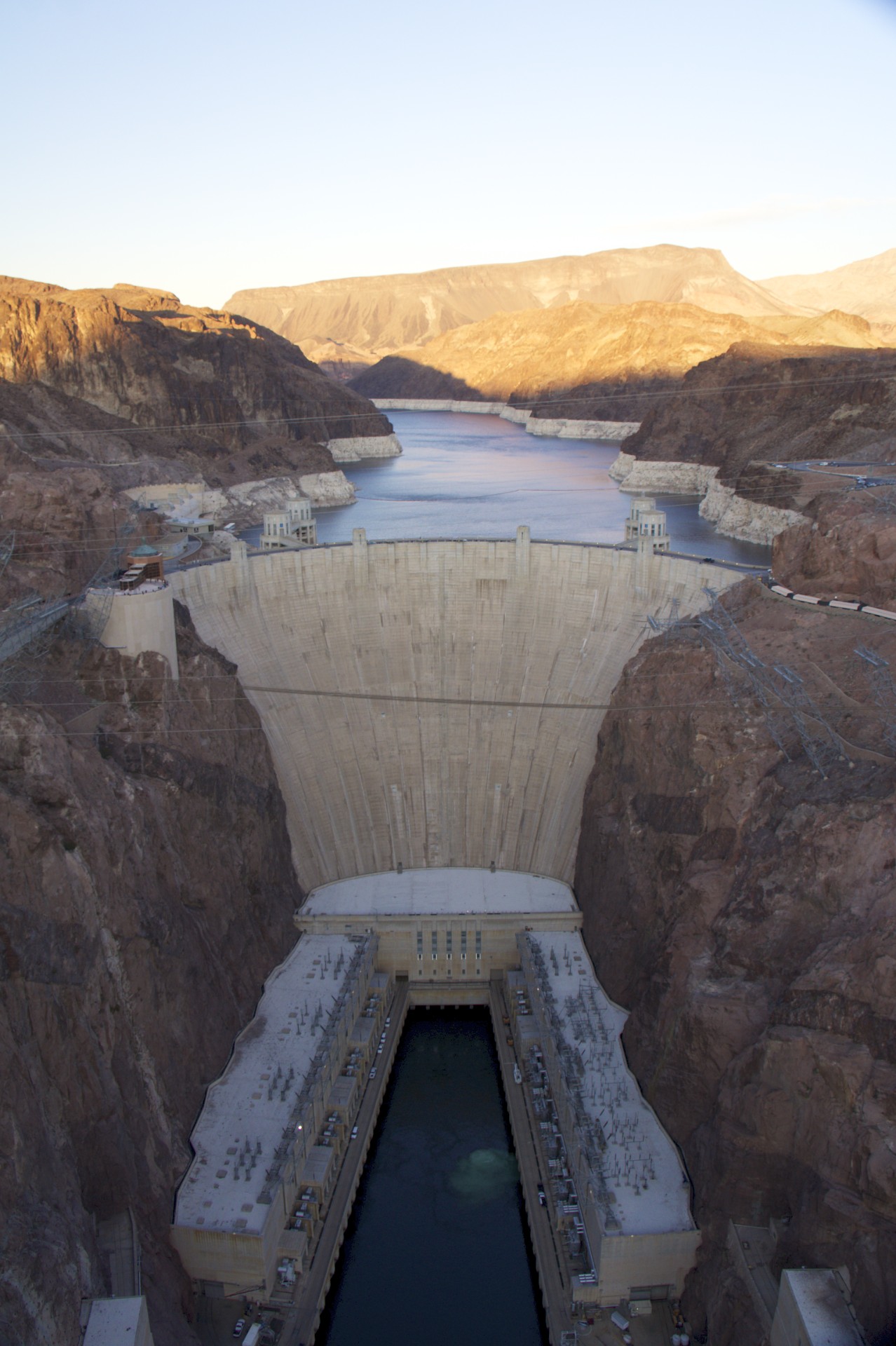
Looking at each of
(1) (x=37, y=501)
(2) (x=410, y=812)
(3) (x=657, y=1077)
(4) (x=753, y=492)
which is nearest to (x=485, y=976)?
(2) (x=410, y=812)

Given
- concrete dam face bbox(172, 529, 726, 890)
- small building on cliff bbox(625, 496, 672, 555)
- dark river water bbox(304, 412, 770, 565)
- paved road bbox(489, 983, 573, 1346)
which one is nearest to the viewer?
paved road bbox(489, 983, 573, 1346)

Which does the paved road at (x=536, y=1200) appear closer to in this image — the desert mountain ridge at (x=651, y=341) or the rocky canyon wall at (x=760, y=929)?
the rocky canyon wall at (x=760, y=929)

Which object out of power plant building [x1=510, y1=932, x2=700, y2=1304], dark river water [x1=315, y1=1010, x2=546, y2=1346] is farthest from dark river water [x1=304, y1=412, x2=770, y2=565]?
dark river water [x1=315, y1=1010, x2=546, y2=1346]

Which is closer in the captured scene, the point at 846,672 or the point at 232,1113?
the point at 232,1113

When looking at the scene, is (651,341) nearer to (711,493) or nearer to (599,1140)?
(711,493)

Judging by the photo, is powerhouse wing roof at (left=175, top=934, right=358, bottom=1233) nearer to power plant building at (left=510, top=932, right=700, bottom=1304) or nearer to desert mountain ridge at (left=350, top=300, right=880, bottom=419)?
→ power plant building at (left=510, top=932, right=700, bottom=1304)

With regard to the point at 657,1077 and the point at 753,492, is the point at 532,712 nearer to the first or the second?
the point at 657,1077

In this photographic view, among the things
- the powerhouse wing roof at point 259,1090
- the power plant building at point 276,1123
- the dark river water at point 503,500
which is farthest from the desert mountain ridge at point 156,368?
the power plant building at point 276,1123
